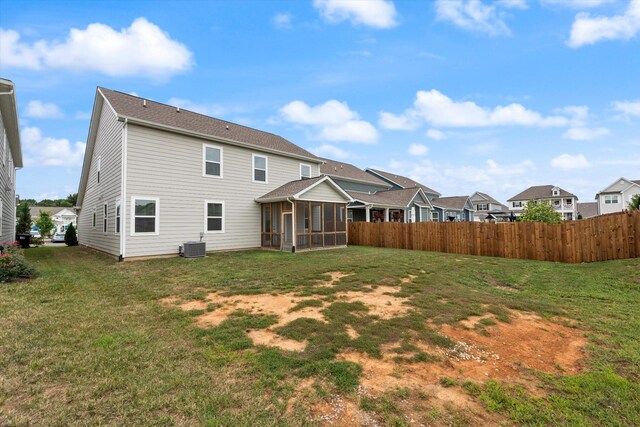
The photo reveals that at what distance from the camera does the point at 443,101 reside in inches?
805

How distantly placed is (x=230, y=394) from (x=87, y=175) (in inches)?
854

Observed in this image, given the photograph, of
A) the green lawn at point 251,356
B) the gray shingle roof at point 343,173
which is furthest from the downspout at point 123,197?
the gray shingle roof at point 343,173

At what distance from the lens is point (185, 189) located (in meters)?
12.6

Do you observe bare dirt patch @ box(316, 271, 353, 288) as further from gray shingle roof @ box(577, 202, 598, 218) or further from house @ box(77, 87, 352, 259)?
gray shingle roof @ box(577, 202, 598, 218)

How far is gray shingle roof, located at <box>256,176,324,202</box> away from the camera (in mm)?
13959

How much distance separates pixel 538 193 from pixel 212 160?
62585mm

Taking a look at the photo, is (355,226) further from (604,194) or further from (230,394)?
(604,194)

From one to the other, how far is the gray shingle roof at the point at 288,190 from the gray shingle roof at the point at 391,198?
7831 millimetres

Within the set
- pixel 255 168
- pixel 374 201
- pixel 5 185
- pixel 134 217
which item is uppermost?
pixel 255 168

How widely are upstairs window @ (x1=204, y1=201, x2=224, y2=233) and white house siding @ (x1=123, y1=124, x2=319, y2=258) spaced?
194 millimetres

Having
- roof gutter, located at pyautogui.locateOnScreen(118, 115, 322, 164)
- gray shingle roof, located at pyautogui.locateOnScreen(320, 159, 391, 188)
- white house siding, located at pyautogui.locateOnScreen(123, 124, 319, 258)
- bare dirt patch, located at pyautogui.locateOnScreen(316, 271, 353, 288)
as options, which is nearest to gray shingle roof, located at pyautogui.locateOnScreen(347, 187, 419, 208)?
gray shingle roof, located at pyautogui.locateOnScreen(320, 159, 391, 188)

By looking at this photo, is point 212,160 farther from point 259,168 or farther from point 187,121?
point 259,168

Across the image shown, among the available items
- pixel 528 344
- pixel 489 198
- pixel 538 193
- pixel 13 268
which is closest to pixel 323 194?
pixel 13 268

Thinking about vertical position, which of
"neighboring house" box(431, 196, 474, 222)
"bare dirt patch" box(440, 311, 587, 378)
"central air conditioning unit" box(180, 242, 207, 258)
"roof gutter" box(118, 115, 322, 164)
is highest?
"roof gutter" box(118, 115, 322, 164)
